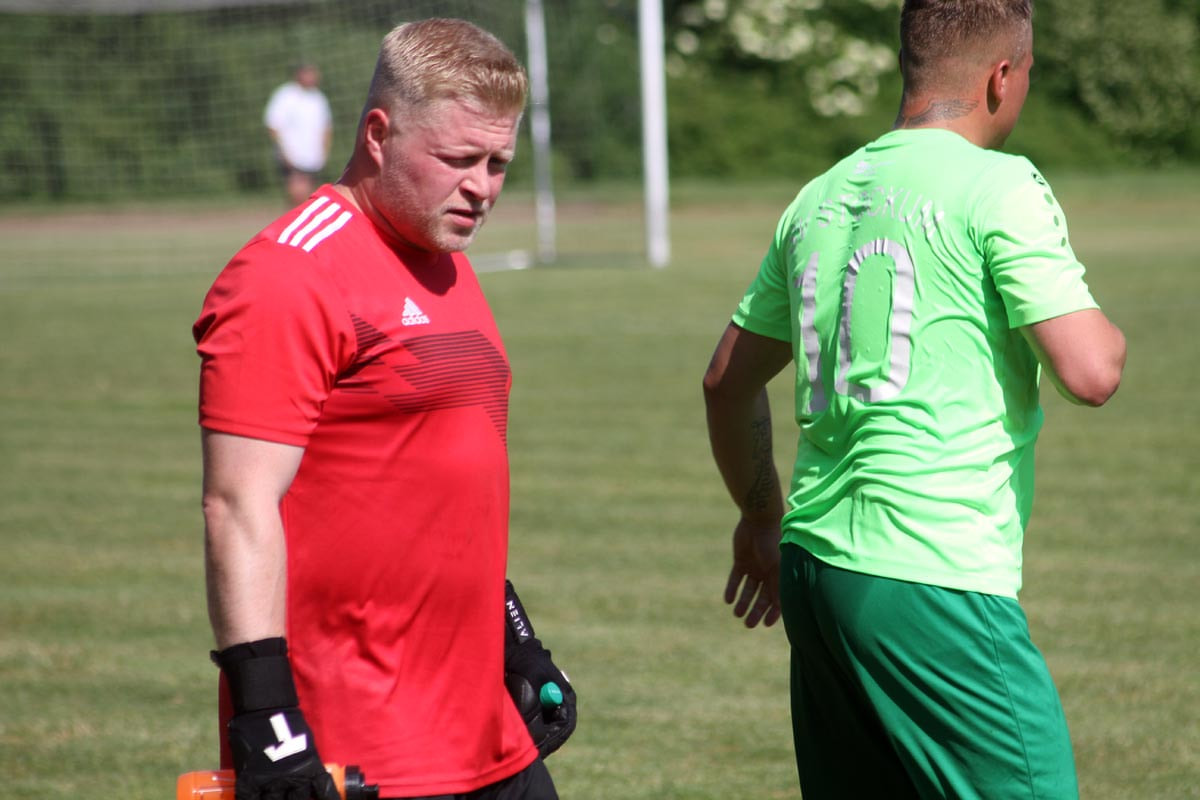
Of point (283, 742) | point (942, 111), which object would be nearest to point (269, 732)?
point (283, 742)

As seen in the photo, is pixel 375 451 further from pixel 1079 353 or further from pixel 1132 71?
pixel 1132 71

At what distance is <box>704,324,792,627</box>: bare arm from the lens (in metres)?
3.34

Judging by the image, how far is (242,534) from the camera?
2.44m

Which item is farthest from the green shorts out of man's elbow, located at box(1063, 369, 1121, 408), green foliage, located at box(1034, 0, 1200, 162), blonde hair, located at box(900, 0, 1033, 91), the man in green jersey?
green foliage, located at box(1034, 0, 1200, 162)

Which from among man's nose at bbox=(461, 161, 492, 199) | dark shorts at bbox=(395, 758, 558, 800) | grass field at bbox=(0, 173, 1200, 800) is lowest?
grass field at bbox=(0, 173, 1200, 800)

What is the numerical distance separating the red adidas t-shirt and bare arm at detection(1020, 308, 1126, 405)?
98cm

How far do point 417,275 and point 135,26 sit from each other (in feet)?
86.7

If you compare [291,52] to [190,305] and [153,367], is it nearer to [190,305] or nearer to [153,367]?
[190,305]

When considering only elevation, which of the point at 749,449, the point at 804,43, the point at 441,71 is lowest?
the point at 749,449

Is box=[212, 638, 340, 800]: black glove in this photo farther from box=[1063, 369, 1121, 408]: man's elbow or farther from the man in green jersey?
box=[1063, 369, 1121, 408]: man's elbow

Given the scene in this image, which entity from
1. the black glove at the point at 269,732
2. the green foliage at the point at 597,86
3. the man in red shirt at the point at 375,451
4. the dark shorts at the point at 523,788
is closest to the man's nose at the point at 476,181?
the man in red shirt at the point at 375,451

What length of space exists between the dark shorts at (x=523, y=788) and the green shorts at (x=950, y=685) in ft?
1.98

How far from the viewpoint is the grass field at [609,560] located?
208 inches

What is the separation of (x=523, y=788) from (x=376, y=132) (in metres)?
1.23
